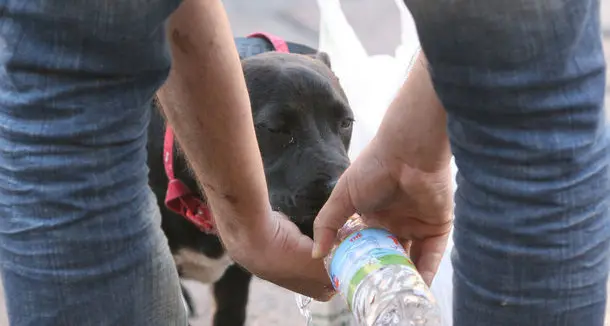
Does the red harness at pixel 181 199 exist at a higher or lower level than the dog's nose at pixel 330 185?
lower

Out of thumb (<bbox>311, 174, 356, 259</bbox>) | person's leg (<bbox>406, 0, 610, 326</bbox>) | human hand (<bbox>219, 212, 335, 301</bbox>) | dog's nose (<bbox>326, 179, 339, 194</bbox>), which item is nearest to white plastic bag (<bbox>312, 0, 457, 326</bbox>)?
dog's nose (<bbox>326, 179, 339, 194</bbox>)

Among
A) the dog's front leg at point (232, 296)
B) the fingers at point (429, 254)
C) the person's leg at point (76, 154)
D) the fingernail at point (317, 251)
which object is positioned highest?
the person's leg at point (76, 154)

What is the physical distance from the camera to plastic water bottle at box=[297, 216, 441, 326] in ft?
2.57

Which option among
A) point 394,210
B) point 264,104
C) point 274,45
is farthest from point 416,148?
point 274,45

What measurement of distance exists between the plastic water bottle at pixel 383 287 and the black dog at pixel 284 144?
433 mm

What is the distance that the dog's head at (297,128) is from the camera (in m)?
1.32

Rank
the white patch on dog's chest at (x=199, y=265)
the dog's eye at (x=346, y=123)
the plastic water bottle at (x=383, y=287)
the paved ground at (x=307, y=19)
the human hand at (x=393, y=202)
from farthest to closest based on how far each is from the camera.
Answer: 1. the paved ground at (x=307, y=19)
2. the white patch on dog's chest at (x=199, y=265)
3. the dog's eye at (x=346, y=123)
4. the human hand at (x=393, y=202)
5. the plastic water bottle at (x=383, y=287)

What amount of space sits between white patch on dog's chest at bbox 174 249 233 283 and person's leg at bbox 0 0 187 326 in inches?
34.7

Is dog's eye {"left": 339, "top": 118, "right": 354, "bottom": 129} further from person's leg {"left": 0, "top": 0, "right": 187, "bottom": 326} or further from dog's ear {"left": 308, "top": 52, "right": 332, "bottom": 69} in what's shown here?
person's leg {"left": 0, "top": 0, "right": 187, "bottom": 326}

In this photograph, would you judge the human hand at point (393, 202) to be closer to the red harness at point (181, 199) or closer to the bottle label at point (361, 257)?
the bottle label at point (361, 257)

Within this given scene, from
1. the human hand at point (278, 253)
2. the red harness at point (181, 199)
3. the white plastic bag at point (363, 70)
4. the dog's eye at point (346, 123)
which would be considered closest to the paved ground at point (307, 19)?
the white plastic bag at point (363, 70)

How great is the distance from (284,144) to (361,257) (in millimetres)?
602

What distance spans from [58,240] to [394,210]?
439mm

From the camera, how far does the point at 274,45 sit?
64.1 inches
